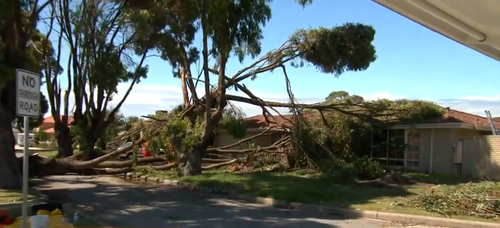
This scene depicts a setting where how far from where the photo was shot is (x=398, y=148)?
79.7 feet

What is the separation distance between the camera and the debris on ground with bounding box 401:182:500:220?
1232 cm

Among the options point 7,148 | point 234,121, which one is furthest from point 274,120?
point 7,148

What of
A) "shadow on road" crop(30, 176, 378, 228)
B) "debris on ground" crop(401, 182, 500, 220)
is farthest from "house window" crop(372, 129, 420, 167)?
"shadow on road" crop(30, 176, 378, 228)

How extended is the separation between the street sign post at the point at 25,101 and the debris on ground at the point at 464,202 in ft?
30.8

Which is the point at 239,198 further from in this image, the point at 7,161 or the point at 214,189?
the point at 7,161

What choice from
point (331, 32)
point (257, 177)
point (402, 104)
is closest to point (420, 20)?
point (257, 177)

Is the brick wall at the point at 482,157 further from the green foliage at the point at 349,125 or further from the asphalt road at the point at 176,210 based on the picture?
the asphalt road at the point at 176,210

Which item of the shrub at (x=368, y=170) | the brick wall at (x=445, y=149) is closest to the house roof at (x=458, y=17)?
the shrub at (x=368, y=170)

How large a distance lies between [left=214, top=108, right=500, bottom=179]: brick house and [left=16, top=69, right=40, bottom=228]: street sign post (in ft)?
57.9

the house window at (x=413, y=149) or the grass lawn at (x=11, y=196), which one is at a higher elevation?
the house window at (x=413, y=149)

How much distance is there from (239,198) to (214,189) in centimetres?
171

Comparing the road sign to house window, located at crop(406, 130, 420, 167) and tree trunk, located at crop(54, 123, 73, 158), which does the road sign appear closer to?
house window, located at crop(406, 130, 420, 167)

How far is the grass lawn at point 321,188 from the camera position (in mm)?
14398

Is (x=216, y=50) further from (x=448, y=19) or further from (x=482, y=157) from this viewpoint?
(x=448, y=19)
